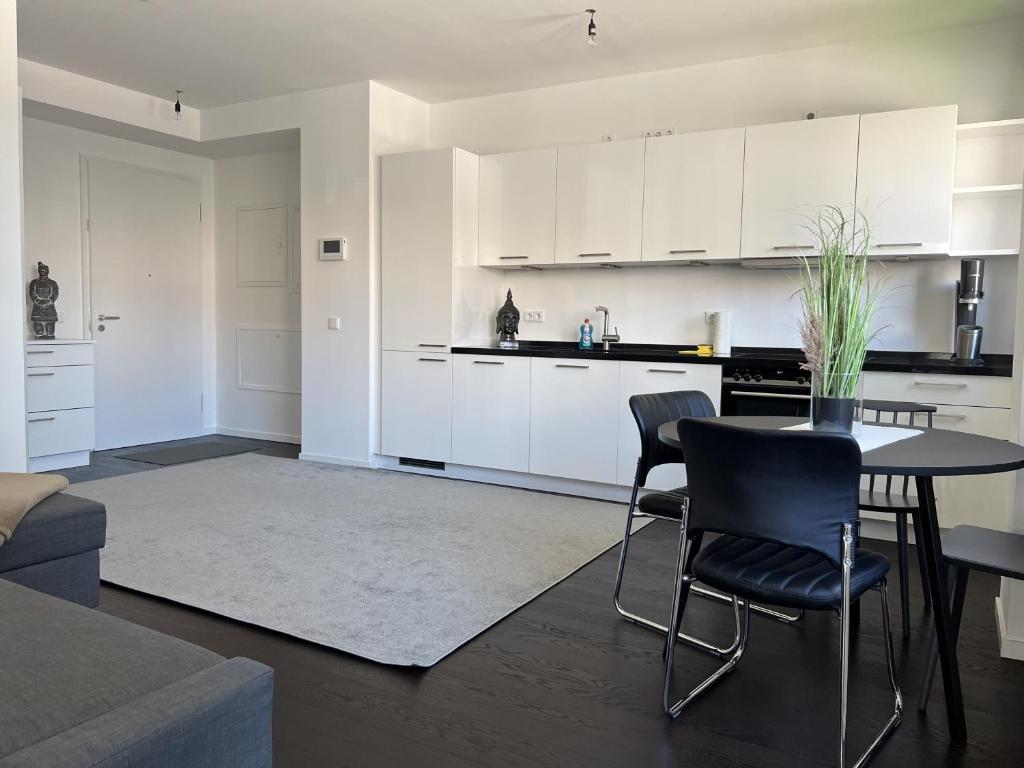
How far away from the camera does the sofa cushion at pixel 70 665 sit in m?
1.17

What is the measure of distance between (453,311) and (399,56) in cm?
167

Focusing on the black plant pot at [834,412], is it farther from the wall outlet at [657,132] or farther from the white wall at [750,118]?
the wall outlet at [657,132]

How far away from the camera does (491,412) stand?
5090mm

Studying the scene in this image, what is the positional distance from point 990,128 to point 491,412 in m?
3.23

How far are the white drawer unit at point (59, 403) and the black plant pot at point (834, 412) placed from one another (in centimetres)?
511

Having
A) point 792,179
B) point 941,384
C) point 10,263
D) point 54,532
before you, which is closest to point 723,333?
point 792,179

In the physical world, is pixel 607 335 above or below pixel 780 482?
above

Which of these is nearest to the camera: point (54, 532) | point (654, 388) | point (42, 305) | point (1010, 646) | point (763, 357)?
point (54, 532)

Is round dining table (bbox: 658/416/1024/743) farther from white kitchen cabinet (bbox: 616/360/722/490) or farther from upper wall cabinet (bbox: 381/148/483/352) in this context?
upper wall cabinet (bbox: 381/148/483/352)

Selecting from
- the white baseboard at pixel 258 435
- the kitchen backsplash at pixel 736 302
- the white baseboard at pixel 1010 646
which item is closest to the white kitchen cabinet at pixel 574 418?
the kitchen backsplash at pixel 736 302

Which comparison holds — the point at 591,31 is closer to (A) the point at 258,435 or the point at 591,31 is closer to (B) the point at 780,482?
(B) the point at 780,482

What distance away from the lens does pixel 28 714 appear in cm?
117

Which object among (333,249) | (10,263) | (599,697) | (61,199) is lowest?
(599,697)

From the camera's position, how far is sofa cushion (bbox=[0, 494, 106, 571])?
2309mm
